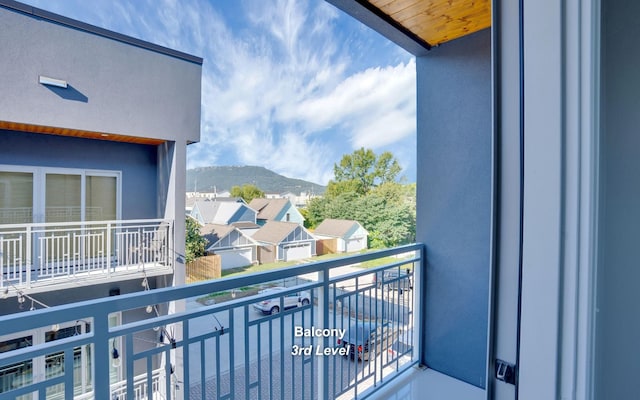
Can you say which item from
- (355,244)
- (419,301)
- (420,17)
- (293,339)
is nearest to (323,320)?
(293,339)

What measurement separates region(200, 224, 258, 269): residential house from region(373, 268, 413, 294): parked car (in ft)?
9.81

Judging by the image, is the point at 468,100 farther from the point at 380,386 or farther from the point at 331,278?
the point at 380,386

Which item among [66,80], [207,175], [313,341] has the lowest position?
[313,341]

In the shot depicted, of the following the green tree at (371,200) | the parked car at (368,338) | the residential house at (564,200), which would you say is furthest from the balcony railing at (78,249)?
the residential house at (564,200)

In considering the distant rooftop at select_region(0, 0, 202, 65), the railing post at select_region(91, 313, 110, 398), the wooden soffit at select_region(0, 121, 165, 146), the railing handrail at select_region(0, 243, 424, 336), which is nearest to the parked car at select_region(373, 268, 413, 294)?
the railing handrail at select_region(0, 243, 424, 336)

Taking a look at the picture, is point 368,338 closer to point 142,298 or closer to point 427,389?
point 427,389

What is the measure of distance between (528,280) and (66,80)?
442 cm

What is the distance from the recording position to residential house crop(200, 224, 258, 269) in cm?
472

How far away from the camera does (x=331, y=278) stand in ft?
5.16

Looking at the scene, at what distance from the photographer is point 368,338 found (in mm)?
2029

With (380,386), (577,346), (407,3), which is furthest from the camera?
(380,386)

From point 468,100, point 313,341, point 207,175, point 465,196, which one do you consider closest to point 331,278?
point 313,341

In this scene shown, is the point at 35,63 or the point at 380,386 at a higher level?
the point at 35,63

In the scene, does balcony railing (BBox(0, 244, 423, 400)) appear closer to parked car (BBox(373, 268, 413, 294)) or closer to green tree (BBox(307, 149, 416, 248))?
parked car (BBox(373, 268, 413, 294))
